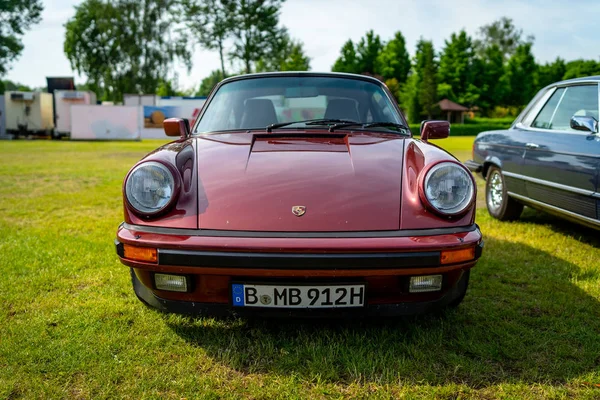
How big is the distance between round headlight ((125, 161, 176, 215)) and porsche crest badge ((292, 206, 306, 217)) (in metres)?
0.58

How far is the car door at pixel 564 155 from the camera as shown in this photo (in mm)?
3707

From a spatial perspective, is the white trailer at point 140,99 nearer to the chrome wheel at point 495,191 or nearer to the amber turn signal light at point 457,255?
the chrome wheel at point 495,191

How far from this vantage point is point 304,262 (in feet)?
6.75

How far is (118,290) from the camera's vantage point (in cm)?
318

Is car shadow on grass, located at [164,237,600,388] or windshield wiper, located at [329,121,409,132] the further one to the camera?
windshield wiper, located at [329,121,409,132]

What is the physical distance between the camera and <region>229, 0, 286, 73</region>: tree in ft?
131

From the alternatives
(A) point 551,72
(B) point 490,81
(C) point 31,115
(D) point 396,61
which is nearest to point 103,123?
(C) point 31,115

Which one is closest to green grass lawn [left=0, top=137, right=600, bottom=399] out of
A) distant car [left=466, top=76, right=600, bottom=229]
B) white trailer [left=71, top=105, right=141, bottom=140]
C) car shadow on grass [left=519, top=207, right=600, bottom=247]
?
distant car [left=466, top=76, right=600, bottom=229]

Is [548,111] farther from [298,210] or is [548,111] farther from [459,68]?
[459,68]

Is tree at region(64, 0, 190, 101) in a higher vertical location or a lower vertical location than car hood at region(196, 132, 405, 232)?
higher

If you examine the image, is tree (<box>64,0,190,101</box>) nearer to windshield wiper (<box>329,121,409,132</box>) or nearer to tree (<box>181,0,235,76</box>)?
tree (<box>181,0,235,76</box>)

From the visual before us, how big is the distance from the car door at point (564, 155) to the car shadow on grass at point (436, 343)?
103 centimetres

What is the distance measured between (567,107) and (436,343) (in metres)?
3.05

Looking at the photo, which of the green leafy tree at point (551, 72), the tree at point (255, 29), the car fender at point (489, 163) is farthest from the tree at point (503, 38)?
the car fender at point (489, 163)
